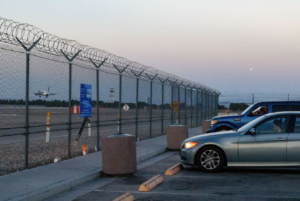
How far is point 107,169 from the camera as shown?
9.86 m

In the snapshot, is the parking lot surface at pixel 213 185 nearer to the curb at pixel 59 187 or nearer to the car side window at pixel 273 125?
the curb at pixel 59 187

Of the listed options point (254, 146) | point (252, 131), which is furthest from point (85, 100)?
point (254, 146)

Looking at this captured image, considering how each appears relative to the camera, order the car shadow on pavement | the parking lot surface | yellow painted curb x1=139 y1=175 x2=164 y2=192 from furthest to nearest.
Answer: the car shadow on pavement
yellow painted curb x1=139 y1=175 x2=164 y2=192
the parking lot surface

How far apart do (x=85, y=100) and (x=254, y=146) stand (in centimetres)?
565

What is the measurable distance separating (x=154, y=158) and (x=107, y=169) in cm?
402

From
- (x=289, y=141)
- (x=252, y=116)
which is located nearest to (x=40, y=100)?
(x=289, y=141)

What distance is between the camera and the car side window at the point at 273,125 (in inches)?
408

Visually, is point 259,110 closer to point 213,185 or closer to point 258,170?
point 258,170

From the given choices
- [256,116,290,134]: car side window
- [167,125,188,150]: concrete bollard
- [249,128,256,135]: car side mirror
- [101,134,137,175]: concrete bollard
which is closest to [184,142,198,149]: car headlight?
[249,128,256,135]: car side mirror

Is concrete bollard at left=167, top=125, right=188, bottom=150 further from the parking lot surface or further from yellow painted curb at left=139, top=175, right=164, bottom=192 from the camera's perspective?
yellow painted curb at left=139, top=175, right=164, bottom=192

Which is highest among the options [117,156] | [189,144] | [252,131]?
[252,131]

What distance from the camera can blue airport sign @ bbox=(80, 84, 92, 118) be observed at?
43.7ft

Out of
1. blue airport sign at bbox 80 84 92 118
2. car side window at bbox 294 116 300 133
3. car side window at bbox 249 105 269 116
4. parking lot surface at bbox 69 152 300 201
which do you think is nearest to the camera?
parking lot surface at bbox 69 152 300 201

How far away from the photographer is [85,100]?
532 inches
